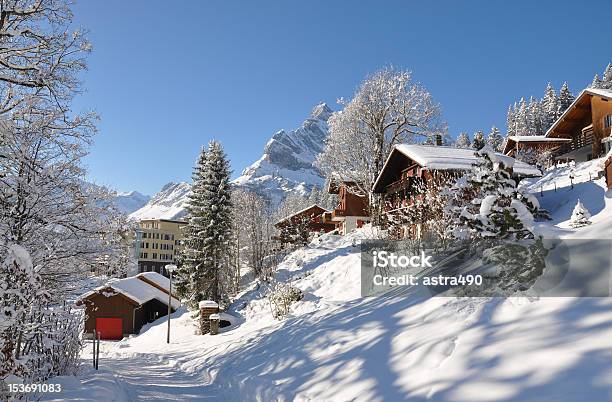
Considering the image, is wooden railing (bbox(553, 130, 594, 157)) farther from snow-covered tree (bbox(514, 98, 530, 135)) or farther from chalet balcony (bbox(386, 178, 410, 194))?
snow-covered tree (bbox(514, 98, 530, 135))

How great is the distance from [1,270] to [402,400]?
5.73 meters

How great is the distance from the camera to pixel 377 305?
10273mm

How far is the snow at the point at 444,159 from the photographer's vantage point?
20688 mm

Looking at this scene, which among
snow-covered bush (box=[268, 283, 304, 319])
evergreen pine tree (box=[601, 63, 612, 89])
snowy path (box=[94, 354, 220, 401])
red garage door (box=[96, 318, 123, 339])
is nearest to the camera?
snowy path (box=[94, 354, 220, 401])

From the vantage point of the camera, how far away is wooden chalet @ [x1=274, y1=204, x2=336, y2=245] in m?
40.9

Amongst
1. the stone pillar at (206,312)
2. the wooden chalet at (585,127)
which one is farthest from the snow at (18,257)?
the wooden chalet at (585,127)

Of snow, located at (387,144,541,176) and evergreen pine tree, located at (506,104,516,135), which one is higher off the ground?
evergreen pine tree, located at (506,104,516,135)

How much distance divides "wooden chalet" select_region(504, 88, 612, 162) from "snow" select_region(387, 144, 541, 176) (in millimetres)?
11190

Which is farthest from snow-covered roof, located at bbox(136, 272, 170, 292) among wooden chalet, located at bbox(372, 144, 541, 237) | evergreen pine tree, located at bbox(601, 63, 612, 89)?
evergreen pine tree, located at bbox(601, 63, 612, 89)

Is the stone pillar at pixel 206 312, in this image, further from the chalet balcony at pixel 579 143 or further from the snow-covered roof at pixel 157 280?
the chalet balcony at pixel 579 143

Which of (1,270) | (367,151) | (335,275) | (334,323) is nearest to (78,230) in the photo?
(1,270)

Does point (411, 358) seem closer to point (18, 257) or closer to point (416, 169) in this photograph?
point (18, 257)

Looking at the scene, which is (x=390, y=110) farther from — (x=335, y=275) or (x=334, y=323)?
(x=334, y=323)

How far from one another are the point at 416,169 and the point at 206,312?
1405cm
